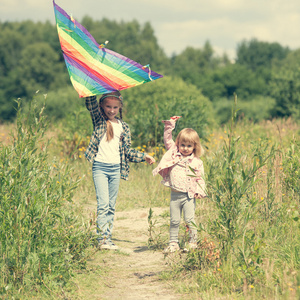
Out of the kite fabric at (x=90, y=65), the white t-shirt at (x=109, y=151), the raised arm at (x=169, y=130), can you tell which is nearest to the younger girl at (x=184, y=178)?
the raised arm at (x=169, y=130)

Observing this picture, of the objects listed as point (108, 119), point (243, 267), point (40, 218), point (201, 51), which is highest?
point (201, 51)

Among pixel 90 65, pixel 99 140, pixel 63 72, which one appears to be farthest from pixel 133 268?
pixel 63 72

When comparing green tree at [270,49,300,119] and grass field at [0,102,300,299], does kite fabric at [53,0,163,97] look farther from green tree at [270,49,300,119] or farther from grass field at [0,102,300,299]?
green tree at [270,49,300,119]

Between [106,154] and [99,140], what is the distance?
0.19 m

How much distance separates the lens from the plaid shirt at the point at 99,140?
5.08m

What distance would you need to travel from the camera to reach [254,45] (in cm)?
8119

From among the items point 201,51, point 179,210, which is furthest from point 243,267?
point 201,51

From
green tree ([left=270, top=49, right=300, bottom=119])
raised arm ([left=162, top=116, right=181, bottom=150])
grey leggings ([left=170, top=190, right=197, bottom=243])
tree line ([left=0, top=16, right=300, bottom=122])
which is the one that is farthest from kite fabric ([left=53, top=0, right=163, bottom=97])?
tree line ([left=0, top=16, right=300, bottom=122])

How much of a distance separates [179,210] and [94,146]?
1227mm

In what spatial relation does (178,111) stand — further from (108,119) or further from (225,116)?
(225,116)

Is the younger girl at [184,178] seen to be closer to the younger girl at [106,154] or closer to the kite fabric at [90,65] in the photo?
the younger girl at [106,154]

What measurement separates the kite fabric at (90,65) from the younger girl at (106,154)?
0.21 metres

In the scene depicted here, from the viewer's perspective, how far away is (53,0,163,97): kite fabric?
15.6 feet

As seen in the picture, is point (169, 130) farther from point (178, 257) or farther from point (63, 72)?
point (63, 72)
